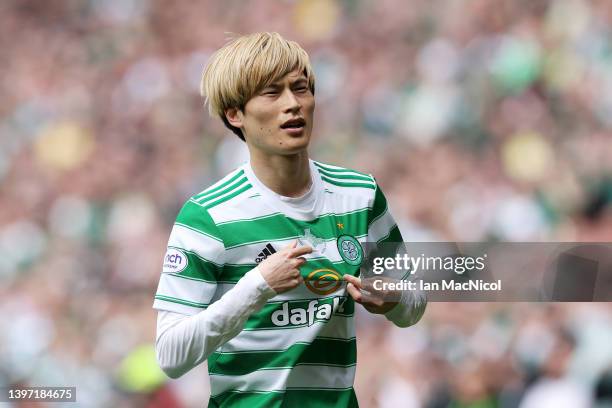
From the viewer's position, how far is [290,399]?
2270 millimetres

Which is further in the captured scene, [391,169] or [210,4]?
[210,4]

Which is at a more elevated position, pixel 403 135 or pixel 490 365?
pixel 403 135

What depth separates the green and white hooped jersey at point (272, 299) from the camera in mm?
2244

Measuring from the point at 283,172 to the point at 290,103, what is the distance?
0.55 feet

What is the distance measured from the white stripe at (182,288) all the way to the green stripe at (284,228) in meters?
0.11

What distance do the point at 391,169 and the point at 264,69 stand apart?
2.52 metres

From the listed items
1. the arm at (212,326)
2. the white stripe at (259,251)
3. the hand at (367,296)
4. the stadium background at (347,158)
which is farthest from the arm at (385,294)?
the stadium background at (347,158)

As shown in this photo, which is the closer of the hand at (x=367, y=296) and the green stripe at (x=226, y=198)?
the hand at (x=367, y=296)

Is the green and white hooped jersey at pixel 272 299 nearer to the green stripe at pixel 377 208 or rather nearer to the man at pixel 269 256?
the man at pixel 269 256

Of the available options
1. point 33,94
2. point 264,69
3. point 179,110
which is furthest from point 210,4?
point 264,69

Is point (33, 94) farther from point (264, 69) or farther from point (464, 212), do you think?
point (264, 69)

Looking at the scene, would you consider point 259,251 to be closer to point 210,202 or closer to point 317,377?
point 210,202

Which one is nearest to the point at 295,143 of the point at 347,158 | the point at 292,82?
the point at 292,82

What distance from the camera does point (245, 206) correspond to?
7.65 ft
